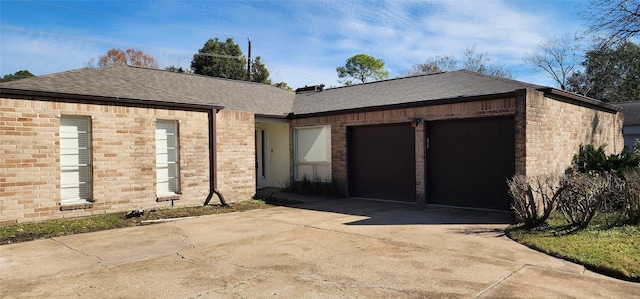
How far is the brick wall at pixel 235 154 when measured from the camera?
40.2ft

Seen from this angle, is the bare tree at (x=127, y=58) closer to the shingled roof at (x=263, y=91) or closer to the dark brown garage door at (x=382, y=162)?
the shingled roof at (x=263, y=91)

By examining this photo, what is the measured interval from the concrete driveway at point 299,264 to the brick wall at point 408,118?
2722 millimetres

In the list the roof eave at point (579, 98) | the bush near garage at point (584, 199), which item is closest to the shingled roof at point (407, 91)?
the roof eave at point (579, 98)

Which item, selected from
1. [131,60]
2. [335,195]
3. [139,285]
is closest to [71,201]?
[139,285]

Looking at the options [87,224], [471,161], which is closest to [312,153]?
[471,161]

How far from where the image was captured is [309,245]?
23.1ft

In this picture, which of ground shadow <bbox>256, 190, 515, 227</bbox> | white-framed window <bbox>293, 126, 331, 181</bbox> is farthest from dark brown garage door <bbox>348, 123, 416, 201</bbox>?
white-framed window <bbox>293, 126, 331, 181</bbox>

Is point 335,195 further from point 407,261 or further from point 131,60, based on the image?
point 131,60

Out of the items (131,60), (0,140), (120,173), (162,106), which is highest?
(131,60)

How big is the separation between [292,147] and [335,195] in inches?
108

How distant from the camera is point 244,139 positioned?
12844 millimetres

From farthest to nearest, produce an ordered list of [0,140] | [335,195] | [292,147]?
1. [292,147]
2. [335,195]
3. [0,140]

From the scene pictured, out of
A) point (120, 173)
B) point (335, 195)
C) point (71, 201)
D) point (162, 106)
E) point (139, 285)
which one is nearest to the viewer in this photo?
point (139, 285)

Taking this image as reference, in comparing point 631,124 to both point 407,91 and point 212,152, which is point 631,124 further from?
point 212,152
